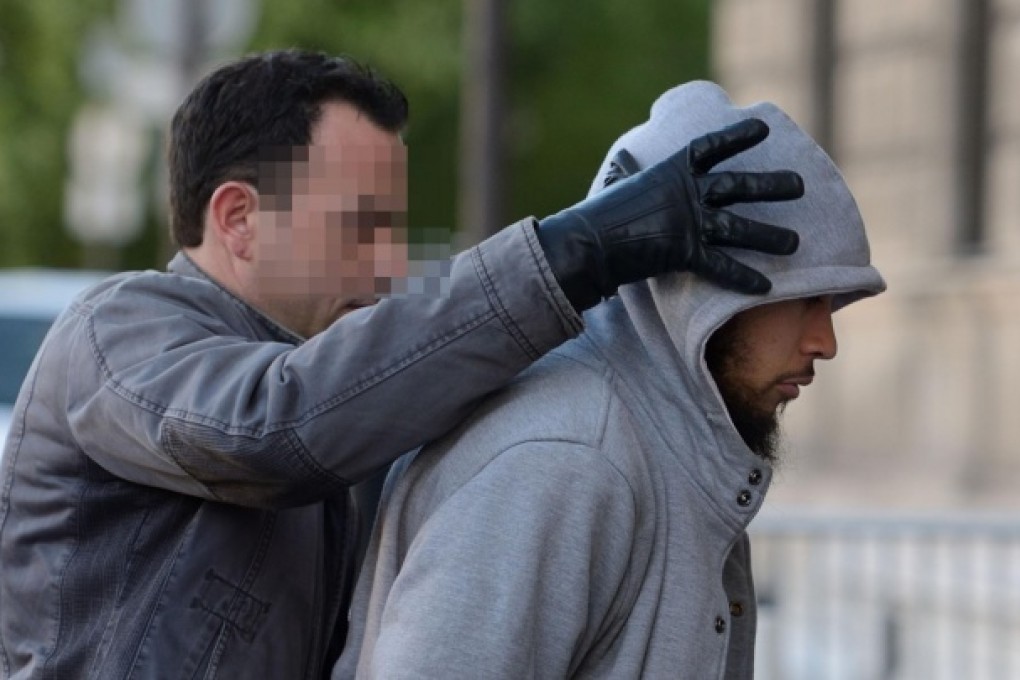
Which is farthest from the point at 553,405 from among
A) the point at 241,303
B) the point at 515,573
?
the point at 241,303

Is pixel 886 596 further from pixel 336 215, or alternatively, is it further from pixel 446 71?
pixel 446 71

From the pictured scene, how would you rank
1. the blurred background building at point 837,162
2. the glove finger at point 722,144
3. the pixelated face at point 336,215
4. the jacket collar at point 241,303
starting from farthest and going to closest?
the blurred background building at point 837,162
the jacket collar at point 241,303
the pixelated face at point 336,215
the glove finger at point 722,144

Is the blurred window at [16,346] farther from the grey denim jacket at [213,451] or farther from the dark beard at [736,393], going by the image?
the dark beard at [736,393]

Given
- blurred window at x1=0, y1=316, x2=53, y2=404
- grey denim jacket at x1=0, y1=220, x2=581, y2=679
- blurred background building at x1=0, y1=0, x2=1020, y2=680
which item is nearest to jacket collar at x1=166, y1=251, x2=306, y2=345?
grey denim jacket at x1=0, y1=220, x2=581, y2=679

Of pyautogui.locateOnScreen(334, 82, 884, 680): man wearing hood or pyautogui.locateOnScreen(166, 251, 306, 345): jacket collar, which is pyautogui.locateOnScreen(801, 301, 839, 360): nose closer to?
pyautogui.locateOnScreen(334, 82, 884, 680): man wearing hood

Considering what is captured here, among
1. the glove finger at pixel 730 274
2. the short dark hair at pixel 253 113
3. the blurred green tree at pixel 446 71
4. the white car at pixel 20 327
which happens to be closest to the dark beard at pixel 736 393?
the glove finger at pixel 730 274

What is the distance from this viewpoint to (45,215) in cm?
2392

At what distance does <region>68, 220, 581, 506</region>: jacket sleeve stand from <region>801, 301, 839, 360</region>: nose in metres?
0.37

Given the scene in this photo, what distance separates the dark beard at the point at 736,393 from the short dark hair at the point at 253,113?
610mm

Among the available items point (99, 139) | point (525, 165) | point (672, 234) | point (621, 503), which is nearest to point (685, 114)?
point (672, 234)

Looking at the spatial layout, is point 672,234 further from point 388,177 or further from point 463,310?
point 388,177

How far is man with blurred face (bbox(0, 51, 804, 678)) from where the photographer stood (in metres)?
2.57

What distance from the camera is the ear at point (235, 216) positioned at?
295 centimetres

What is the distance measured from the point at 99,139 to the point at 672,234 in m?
16.4
